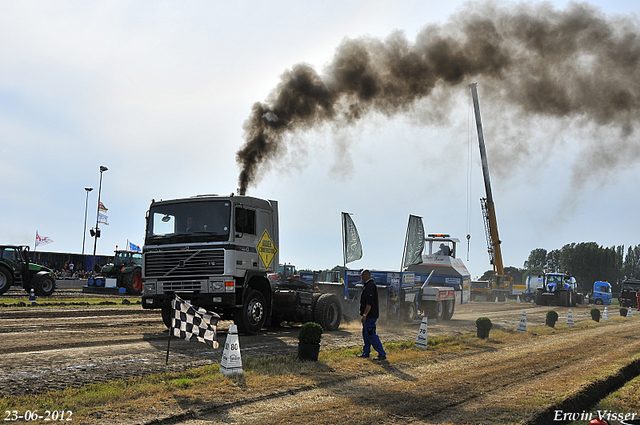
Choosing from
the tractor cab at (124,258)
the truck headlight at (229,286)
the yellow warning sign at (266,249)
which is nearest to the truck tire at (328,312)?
the yellow warning sign at (266,249)

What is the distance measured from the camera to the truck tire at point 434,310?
2169cm

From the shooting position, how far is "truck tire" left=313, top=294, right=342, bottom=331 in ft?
51.8

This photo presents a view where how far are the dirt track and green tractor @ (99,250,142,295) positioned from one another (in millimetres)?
15297

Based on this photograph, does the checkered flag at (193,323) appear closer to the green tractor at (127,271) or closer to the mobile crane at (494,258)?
the green tractor at (127,271)

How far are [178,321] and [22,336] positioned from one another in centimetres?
524

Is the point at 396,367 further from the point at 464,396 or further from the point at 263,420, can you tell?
the point at 263,420

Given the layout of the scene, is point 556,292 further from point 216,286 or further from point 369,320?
point 216,286

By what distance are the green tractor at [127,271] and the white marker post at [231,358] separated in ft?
85.0

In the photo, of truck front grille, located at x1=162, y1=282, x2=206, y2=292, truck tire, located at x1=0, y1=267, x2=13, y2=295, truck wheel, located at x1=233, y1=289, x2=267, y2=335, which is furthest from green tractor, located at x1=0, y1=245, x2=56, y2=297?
truck wheel, located at x1=233, y1=289, x2=267, y2=335

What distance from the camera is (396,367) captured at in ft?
33.0

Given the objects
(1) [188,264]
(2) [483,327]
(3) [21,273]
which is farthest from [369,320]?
(3) [21,273]

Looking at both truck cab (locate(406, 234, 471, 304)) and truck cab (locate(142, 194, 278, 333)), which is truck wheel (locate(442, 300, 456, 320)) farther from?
truck cab (locate(142, 194, 278, 333))

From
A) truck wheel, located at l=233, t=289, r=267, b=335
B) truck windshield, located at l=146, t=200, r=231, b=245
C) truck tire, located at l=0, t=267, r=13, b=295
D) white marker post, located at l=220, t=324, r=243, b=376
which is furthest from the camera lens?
Answer: truck tire, located at l=0, t=267, r=13, b=295

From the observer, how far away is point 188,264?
12.8m
